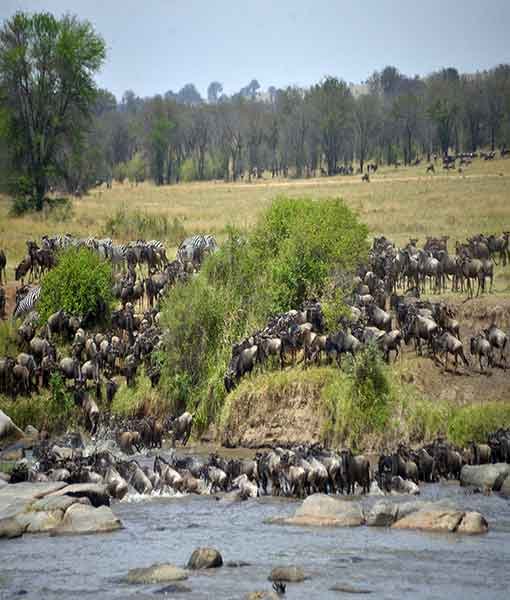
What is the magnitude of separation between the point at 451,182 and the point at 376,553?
71.9 metres

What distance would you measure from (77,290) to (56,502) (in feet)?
51.3

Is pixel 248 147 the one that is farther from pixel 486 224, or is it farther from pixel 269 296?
pixel 269 296

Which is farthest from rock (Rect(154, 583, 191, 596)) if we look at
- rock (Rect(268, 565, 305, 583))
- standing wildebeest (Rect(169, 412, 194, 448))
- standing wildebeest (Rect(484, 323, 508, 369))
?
standing wildebeest (Rect(484, 323, 508, 369))

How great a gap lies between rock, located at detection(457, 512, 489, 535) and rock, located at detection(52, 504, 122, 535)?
20.8ft

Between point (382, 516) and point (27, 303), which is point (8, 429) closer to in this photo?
point (27, 303)

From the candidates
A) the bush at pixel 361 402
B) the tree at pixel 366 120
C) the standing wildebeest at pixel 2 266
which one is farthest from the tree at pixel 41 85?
the tree at pixel 366 120

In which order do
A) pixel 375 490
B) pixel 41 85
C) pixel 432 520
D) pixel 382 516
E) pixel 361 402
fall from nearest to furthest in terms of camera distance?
pixel 432 520 < pixel 382 516 < pixel 375 490 < pixel 361 402 < pixel 41 85

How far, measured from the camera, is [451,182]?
3516 inches

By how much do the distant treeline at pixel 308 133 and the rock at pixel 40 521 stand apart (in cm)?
10707

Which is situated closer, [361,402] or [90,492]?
[90,492]

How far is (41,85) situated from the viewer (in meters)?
68.1

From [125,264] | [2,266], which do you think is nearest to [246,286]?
[125,264]

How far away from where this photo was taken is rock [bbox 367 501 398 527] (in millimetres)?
21406

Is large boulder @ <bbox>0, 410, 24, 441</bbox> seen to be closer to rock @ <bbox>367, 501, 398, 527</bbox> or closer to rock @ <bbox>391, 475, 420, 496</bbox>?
rock @ <bbox>391, 475, 420, 496</bbox>
